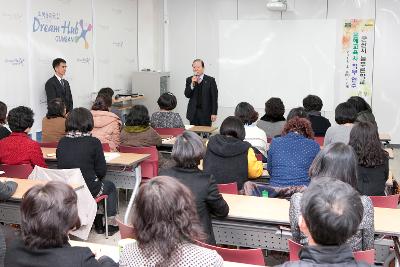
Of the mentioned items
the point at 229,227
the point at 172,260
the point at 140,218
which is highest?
the point at 140,218

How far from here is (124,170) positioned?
16.6 ft

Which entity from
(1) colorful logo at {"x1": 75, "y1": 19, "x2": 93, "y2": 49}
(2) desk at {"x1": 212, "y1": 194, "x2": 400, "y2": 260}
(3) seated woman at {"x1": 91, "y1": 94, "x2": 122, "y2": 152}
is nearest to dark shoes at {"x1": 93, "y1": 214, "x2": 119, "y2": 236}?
(3) seated woman at {"x1": 91, "y1": 94, "x2": 122, "y2": 152}

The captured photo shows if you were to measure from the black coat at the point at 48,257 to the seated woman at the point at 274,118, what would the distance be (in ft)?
13.5

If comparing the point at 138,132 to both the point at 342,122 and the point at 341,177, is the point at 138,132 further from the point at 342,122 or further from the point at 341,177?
the point at 341,177

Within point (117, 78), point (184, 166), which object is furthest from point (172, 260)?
point (117, 78)

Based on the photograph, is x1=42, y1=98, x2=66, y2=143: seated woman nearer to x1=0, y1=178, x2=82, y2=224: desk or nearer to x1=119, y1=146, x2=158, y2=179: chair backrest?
x1=119, y1=146, x2=158, y2=179: chair backrest

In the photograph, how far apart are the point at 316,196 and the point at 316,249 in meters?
0.18

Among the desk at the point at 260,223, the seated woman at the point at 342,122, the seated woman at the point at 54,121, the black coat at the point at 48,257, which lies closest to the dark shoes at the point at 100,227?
the seated woman at the point at 54,121

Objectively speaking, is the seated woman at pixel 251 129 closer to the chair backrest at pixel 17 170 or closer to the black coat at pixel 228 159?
the black coat at pixel 228 159

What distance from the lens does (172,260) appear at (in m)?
1.83

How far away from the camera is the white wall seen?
8.97 m

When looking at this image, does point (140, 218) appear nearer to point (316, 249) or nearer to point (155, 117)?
point (316, 249)

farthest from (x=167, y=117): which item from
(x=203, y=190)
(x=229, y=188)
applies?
(x=203, y=190)

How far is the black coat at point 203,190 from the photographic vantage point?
9.75ft
